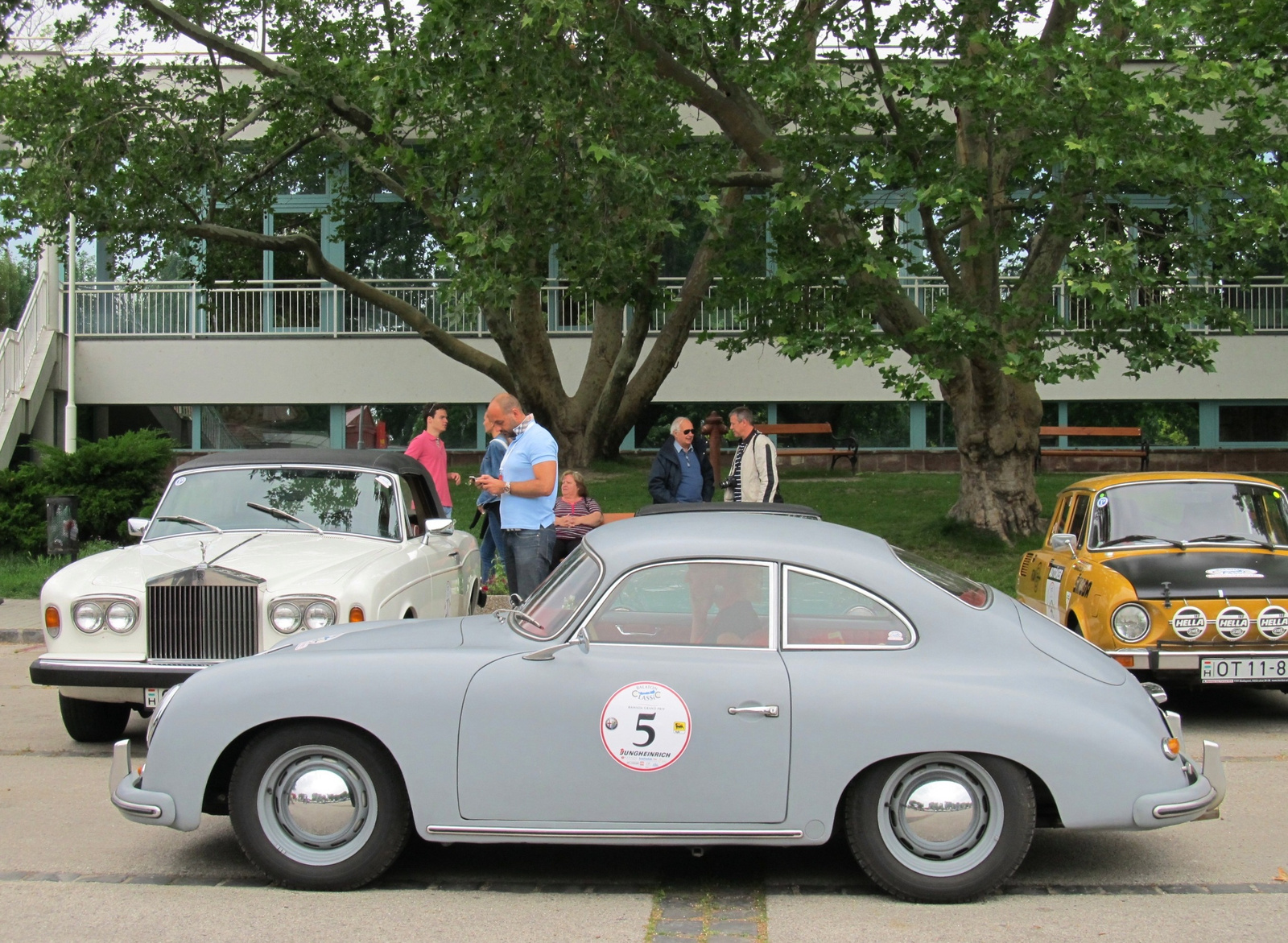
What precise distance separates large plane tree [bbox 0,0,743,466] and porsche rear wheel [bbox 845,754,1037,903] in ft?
26.2

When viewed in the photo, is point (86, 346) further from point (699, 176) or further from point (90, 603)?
point (90, 603)

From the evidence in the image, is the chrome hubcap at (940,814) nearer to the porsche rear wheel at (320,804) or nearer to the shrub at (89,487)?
the porsche rear wheel at (320,804)

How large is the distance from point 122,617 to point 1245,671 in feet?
21.6

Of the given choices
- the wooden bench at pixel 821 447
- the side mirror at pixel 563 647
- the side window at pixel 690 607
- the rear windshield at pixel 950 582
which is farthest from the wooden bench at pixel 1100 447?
the side mirror at pixel 563 647

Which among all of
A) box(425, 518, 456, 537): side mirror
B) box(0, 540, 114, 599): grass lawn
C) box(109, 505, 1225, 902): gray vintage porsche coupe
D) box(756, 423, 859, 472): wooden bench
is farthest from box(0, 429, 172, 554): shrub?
box(109, 505, 1225, 902): gray vintage porsche coupe

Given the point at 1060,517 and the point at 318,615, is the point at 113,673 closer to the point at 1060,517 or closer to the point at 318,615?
the point at 318,615

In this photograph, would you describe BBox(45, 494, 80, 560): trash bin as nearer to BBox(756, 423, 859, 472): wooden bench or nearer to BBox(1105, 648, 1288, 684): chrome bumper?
BBox(756, 423, 859, 472): wooden bench

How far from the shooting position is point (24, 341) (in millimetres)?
22625

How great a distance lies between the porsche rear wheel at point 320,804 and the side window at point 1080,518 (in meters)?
5.92

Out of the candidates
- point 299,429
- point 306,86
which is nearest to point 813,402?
point 299,429

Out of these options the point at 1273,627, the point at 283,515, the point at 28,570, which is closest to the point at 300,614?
the point at 283,515

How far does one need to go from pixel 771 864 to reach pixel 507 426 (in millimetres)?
4909

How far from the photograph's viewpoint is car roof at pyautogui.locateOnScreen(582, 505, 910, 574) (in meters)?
5.10

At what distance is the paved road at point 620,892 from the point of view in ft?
14.9
